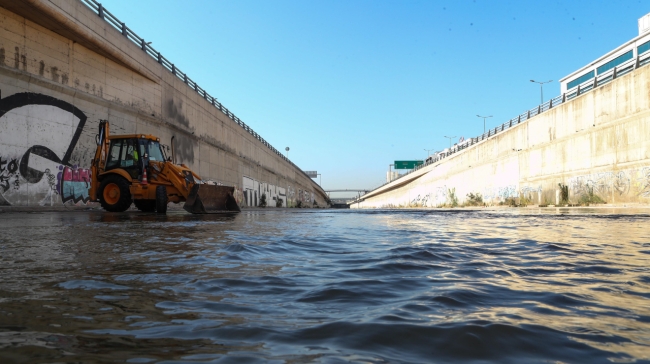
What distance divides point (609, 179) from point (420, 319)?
87.7 feet

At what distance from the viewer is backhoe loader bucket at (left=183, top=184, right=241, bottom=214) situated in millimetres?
14469

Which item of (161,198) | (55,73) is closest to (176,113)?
(55,73)

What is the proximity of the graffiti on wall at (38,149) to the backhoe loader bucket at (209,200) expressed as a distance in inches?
264

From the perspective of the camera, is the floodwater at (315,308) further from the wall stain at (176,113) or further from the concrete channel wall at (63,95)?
the wall stain at (176,113)

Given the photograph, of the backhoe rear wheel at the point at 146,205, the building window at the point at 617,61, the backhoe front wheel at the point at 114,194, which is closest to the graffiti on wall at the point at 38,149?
the backhoe front wheel at the point at 114,194

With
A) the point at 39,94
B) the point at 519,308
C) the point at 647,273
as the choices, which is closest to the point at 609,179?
the point at 647,273

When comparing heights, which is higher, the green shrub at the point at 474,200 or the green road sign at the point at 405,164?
the green road sign at the point at 405,164

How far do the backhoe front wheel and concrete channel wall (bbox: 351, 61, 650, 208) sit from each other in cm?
2341

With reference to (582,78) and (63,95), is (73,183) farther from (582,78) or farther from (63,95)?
(582,78)

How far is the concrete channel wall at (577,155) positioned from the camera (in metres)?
22.7

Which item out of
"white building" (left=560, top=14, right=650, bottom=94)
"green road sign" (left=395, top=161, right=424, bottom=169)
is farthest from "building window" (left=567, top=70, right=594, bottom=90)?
"green road sign" (left=395, top=161, right=424, bottom=169)

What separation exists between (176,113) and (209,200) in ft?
52.2

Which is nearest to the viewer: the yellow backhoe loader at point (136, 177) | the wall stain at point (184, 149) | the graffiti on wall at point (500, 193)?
the yellow backhoe loader at point (136, 177)

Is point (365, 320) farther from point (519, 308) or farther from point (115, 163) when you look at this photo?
point (115, 163)
